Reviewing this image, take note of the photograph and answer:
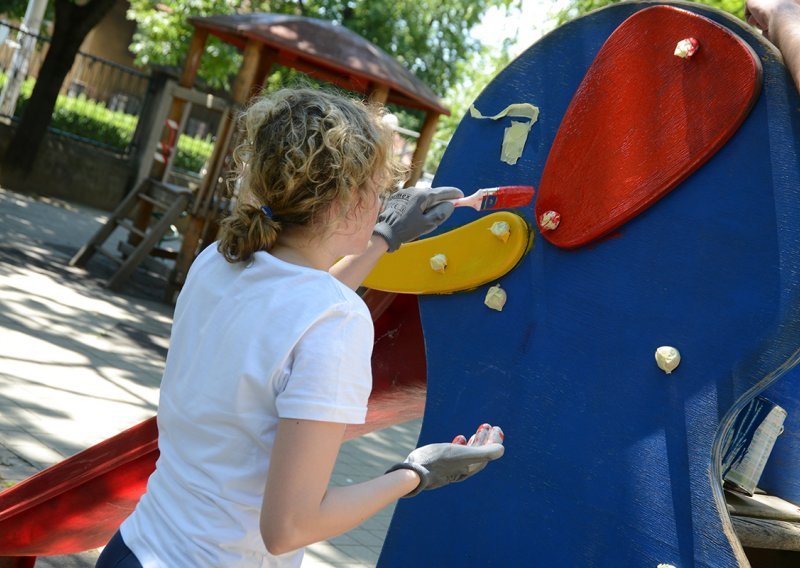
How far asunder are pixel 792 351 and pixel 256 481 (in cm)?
83

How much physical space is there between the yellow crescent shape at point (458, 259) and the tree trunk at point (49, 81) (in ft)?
32.6

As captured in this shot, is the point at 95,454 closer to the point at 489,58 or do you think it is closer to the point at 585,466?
the point at 585,466

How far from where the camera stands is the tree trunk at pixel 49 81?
11070 millimetres

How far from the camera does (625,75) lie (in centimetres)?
178

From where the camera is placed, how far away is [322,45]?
8.16m

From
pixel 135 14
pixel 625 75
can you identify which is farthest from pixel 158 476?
pixel 135 14

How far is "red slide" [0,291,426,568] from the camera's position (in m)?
2.28

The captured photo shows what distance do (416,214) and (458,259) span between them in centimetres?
17

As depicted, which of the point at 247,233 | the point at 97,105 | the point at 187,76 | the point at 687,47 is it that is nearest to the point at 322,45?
the point at 187,76

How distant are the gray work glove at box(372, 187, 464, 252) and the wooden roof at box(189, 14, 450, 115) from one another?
19.4 ft

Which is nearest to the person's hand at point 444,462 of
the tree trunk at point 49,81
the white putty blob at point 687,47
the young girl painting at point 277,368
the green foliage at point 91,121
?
the young girl painting at point 277,368

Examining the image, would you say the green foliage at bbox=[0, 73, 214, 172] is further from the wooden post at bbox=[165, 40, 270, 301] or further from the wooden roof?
the wooden post at bbox=[165, 40, 270, 301]

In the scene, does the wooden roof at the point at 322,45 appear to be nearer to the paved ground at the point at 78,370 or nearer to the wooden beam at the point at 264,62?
the wooden beam at the point at 264,62

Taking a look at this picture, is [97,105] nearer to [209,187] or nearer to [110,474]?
[209,187]
